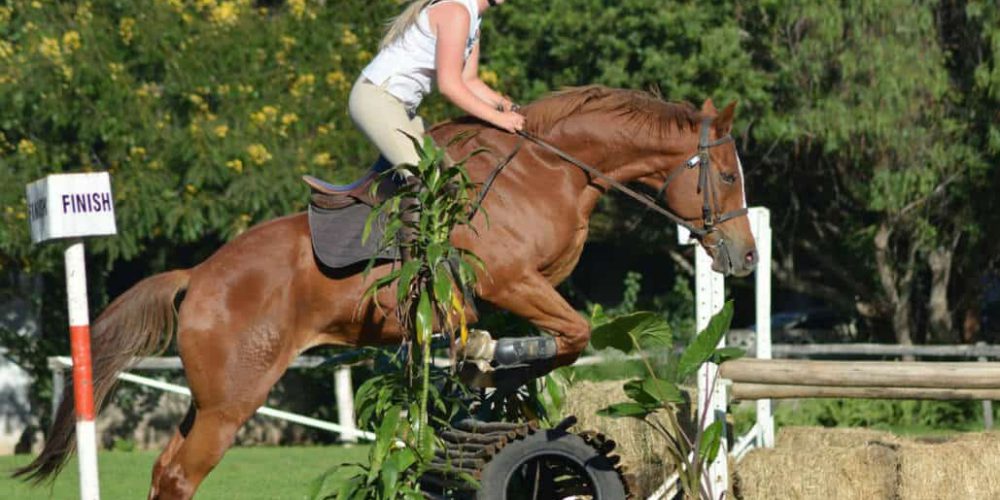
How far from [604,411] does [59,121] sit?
10593mm

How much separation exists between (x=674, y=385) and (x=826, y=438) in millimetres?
1545

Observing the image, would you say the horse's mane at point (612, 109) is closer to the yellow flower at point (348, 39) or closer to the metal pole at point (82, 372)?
the metal pole at point (82, 372)

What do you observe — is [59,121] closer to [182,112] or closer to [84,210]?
[182,112]

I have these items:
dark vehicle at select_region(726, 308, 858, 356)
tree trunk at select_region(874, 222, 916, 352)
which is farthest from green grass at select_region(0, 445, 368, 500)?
tree trunk at select_region(874, 222, 916, 352)

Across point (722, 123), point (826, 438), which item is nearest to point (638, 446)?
point (826, 438)

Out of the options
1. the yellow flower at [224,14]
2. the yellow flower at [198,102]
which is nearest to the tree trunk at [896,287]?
the yellow flower at [224,14]

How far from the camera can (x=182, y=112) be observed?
16531 millimetres

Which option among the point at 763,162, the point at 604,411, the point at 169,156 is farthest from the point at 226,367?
the point at 763,162

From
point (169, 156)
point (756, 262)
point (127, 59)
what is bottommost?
point (756, 262)

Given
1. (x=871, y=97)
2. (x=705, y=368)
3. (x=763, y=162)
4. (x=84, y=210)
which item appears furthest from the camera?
Answer: (x=763, y=162)

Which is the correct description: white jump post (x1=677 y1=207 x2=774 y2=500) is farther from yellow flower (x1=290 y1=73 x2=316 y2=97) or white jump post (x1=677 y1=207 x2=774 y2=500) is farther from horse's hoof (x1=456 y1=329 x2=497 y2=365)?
yellow flower (x1=290 y1=73 x2=316 y2=97)

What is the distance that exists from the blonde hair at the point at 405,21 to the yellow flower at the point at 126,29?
9925 millimetres

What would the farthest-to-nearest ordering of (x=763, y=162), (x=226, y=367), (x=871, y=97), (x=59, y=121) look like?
1. (x=763, y=162)
2. (x=871, y=97)
3. (x=59, y=121)
4. (x=226, y=367)

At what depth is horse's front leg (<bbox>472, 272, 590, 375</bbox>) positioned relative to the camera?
6.94 meters
